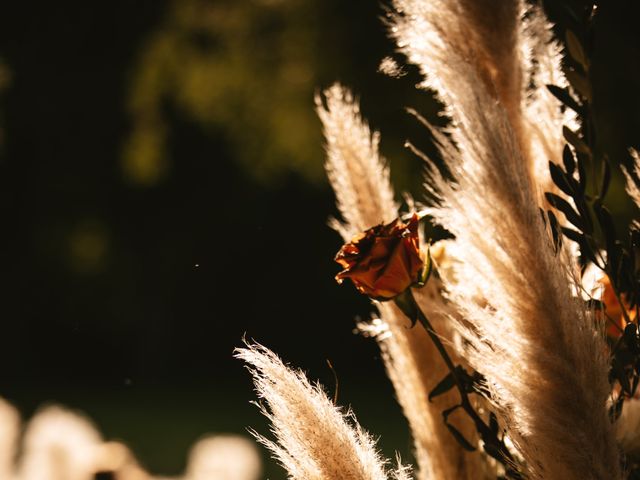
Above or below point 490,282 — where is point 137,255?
above

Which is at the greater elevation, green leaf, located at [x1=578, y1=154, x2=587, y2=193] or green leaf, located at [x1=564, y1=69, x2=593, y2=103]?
green leaf, located at [x1=564, y1=69, x2=593, y2=103]

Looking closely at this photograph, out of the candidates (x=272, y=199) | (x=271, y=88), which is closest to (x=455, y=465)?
(x=271, y=88)

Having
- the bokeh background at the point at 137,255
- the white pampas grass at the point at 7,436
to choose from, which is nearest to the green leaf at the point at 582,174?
the white pampas grass at the point at 7,436

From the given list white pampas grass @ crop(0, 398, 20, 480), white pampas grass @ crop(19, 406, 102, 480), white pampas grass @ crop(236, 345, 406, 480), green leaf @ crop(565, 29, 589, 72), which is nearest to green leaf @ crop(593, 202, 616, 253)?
green leaf @ crop(565, 29, 589, 72)

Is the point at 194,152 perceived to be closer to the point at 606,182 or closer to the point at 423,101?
the point at 423,101

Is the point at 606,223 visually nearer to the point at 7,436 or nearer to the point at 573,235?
the point at 573,235

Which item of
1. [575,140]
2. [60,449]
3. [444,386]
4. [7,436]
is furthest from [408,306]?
[7,436]

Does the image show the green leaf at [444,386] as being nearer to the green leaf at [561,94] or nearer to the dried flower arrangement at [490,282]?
the dried flower arrangement at [490,282]

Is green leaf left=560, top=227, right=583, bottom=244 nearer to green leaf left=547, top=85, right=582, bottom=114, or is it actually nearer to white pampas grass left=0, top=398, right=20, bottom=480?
green leaf left=547, top=85, right=582, bottom=114
